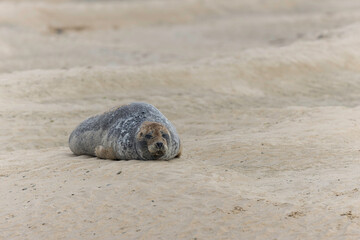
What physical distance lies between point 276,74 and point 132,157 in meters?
7.84

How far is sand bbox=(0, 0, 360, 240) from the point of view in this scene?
5457mm

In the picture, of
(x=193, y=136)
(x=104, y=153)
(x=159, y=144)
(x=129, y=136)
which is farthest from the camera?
(x=193, y=136)

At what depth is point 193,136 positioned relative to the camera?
31.4ft

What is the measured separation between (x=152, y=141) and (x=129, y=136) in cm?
39

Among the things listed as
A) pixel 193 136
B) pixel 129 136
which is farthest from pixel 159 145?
pixel 193 136

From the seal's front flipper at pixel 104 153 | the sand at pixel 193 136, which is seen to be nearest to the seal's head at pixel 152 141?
the sand at pixel 193 136

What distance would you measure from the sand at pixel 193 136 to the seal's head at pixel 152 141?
15 cm

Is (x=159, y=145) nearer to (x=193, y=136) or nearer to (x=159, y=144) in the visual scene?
(x=159, y=144)

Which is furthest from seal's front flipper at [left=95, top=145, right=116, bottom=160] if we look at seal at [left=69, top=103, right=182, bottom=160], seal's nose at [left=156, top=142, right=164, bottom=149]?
seal's nose at [left=156, top=142, right=164, bottom=149]

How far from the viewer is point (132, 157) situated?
728 cm

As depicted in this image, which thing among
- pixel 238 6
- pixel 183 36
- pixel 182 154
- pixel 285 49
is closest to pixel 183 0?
pixel 238 6

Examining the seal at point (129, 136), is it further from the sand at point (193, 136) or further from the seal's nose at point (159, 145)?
the sand at point (193, 136)

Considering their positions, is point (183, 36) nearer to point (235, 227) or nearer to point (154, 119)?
point (154, 119)

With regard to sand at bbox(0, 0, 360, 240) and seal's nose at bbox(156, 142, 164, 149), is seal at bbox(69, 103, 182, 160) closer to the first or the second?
seal's nose at bbox(156, 142, 164, 149)
